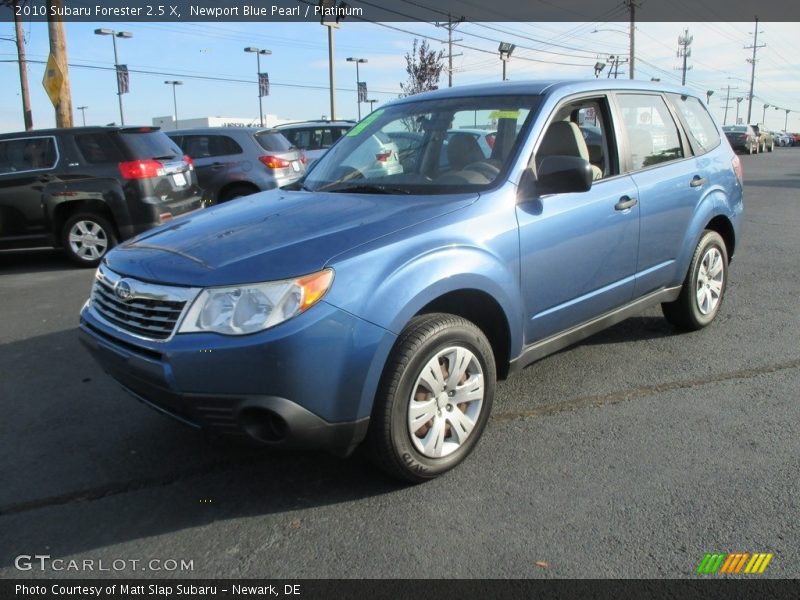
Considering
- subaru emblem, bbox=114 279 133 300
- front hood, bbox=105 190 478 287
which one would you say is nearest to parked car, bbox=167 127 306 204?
front hood, bbox=105 190 478 287

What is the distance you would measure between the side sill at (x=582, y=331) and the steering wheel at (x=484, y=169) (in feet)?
3.01

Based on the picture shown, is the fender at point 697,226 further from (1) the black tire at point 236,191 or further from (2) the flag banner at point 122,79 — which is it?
(2) the flag banner at point 122,79

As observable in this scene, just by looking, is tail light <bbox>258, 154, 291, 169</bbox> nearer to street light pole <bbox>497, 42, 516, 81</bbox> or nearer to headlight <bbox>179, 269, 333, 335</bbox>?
headlight <bbox>179, 269, 333, 335</bbox>

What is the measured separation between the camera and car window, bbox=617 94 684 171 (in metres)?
4.39

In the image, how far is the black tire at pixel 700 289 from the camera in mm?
4949

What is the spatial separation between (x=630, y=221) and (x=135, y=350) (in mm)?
2868

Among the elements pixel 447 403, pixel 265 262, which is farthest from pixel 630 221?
pixel 265 262

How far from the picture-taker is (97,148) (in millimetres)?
8539

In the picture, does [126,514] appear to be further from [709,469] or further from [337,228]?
[709,469]

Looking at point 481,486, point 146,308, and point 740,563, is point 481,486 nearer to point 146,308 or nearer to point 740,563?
point 740,563

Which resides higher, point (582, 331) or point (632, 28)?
point (632, 28)

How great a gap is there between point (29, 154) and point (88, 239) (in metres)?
1.24

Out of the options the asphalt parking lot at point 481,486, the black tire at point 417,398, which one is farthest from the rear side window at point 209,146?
the black tire at point 417,398

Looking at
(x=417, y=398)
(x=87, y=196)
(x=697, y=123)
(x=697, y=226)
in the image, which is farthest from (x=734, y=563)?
(x=87, y=196)
